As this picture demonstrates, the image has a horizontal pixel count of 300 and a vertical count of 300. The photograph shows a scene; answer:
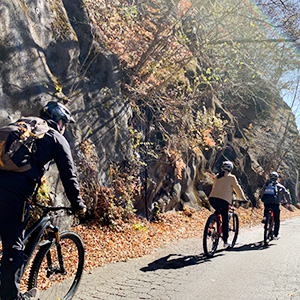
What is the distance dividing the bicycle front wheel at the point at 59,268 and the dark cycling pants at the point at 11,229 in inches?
16.0

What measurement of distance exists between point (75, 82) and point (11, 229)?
6.70 meters

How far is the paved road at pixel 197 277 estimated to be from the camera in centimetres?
488

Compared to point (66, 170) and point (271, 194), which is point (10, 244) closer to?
point (66, 170)

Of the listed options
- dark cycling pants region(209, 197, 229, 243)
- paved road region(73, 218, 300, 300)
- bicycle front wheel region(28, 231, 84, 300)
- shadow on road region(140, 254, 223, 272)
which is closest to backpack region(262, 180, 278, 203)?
paved road region(73, 218, 300, 300)

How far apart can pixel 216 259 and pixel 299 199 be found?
27.6m

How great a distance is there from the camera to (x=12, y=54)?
283 inches

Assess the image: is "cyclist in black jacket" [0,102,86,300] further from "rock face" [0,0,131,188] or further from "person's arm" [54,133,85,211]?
"rock face" [0,0,131,188]

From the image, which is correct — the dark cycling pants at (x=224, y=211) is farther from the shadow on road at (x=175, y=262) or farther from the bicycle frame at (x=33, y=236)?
the bicycle frame at (x=33, y=236)

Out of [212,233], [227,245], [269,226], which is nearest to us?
[212,233]

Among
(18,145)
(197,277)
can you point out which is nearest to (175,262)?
(197,277)

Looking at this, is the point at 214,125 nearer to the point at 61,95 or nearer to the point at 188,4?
the point at 188,4

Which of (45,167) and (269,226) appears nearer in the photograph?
(45,167)

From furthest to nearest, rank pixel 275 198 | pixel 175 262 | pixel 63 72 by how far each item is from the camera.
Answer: pixel 275 198
pixel 63 72
pixel 175 262

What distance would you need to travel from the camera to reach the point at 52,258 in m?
4.02
